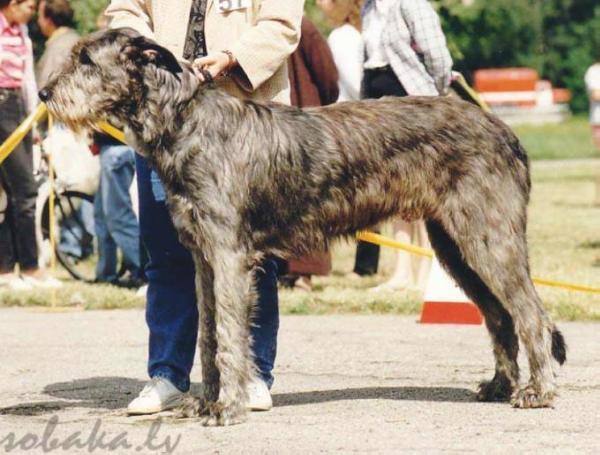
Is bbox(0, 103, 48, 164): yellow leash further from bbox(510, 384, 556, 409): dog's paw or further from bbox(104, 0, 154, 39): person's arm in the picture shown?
bbox(510, 384, 556, 409): dog's paw

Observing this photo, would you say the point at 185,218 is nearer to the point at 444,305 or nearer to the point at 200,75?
the point at 200,75

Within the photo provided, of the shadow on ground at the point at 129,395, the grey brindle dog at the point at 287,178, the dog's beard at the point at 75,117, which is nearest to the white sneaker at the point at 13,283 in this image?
the shadow on ground at the point at 129,395

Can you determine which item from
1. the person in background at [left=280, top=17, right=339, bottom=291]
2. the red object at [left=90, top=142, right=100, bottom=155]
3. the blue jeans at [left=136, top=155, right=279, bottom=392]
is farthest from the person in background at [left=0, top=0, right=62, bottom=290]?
the blue jeans at [left=136, top=155, right=279, bottom=392]

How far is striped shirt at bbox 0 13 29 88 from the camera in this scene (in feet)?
43.7

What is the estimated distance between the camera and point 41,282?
13.9 meters

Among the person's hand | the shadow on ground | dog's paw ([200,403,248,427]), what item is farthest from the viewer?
the shadow on ground

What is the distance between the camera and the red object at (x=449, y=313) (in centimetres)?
1091

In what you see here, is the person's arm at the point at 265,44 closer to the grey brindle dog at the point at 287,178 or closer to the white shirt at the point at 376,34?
the grey brindle dog at the point at 287,178

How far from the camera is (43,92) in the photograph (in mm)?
7312

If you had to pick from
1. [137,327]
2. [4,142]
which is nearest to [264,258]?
[137,327]

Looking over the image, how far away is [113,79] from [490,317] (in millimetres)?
2396

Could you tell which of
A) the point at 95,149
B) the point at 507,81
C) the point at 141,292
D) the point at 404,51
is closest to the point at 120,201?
the point at 95,149

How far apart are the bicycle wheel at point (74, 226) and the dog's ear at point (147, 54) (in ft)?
26.0

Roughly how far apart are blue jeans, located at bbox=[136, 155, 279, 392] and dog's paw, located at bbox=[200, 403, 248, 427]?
0.56 metres
